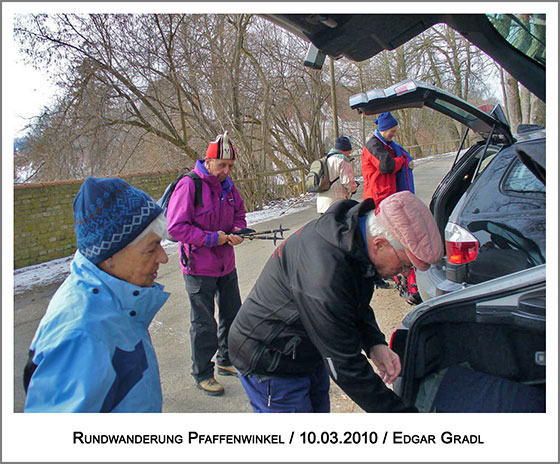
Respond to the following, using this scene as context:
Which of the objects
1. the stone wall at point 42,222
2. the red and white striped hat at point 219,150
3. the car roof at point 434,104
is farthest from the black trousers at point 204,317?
the stone wall at point 42,222

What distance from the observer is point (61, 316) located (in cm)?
118

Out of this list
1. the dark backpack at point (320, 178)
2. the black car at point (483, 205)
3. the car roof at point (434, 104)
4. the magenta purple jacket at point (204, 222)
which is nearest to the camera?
the black car at point (483, 205)

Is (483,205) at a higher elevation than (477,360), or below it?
higher

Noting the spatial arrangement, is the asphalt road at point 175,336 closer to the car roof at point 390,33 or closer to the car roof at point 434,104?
the car roof at point 390,33

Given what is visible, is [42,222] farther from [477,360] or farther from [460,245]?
A: [477,360]

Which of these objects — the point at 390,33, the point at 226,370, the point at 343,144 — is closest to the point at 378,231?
the point at 390,33

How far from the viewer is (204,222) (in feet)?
9.50

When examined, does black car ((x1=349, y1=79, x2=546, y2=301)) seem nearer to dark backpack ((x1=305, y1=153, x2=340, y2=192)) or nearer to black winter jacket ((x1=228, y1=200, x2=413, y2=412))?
dark backpack ((x1=305, y1=153, x2=340, y2=192))

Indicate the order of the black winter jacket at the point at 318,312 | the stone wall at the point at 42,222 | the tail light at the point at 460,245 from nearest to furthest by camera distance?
the black winter jacket at the point at 318,312 < the tail light at the point at 460,245 < the stone wall at the point at 42,222

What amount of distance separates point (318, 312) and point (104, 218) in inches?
31.6

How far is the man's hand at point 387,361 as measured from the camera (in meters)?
1.75

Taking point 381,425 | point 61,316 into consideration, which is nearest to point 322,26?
point 61,316

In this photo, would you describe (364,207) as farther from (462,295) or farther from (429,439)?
(429,439)

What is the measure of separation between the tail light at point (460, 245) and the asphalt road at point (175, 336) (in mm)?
1913
